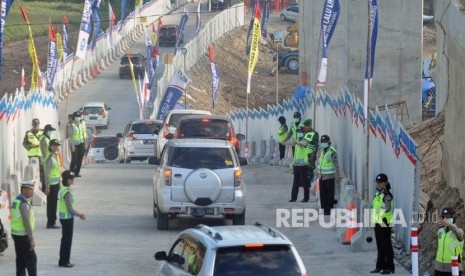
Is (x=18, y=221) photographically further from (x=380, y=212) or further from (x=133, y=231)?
(x=133, y=231)

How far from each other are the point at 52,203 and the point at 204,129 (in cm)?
755

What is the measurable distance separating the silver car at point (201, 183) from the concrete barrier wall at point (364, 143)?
8.36 ft

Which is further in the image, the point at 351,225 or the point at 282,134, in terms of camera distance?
the point at 282,134

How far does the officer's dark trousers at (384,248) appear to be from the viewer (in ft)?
64.6

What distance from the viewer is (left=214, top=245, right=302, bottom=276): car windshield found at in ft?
46.3

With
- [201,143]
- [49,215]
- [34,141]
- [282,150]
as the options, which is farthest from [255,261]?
[282,150]

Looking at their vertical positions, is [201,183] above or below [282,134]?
below

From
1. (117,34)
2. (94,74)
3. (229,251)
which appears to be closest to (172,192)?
(229,251)

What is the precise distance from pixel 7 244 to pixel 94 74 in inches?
2350

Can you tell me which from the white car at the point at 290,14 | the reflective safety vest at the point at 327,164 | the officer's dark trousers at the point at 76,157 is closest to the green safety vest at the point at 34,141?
the officer's dark trousers at the point at 76,157

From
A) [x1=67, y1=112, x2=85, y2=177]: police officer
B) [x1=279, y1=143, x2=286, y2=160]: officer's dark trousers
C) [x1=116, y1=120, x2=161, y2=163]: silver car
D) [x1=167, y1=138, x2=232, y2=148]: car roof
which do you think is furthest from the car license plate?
[x1=116, y1=120, x2=161, y2=163]: silver car

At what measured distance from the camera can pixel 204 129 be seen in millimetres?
31359

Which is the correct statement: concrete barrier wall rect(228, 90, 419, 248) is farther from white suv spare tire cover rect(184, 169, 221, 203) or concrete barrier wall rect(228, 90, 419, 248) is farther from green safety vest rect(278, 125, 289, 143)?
white suv spare tire cover rect(184, 169, 221, 203)

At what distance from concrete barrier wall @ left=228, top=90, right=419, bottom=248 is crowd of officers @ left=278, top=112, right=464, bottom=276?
62cm
